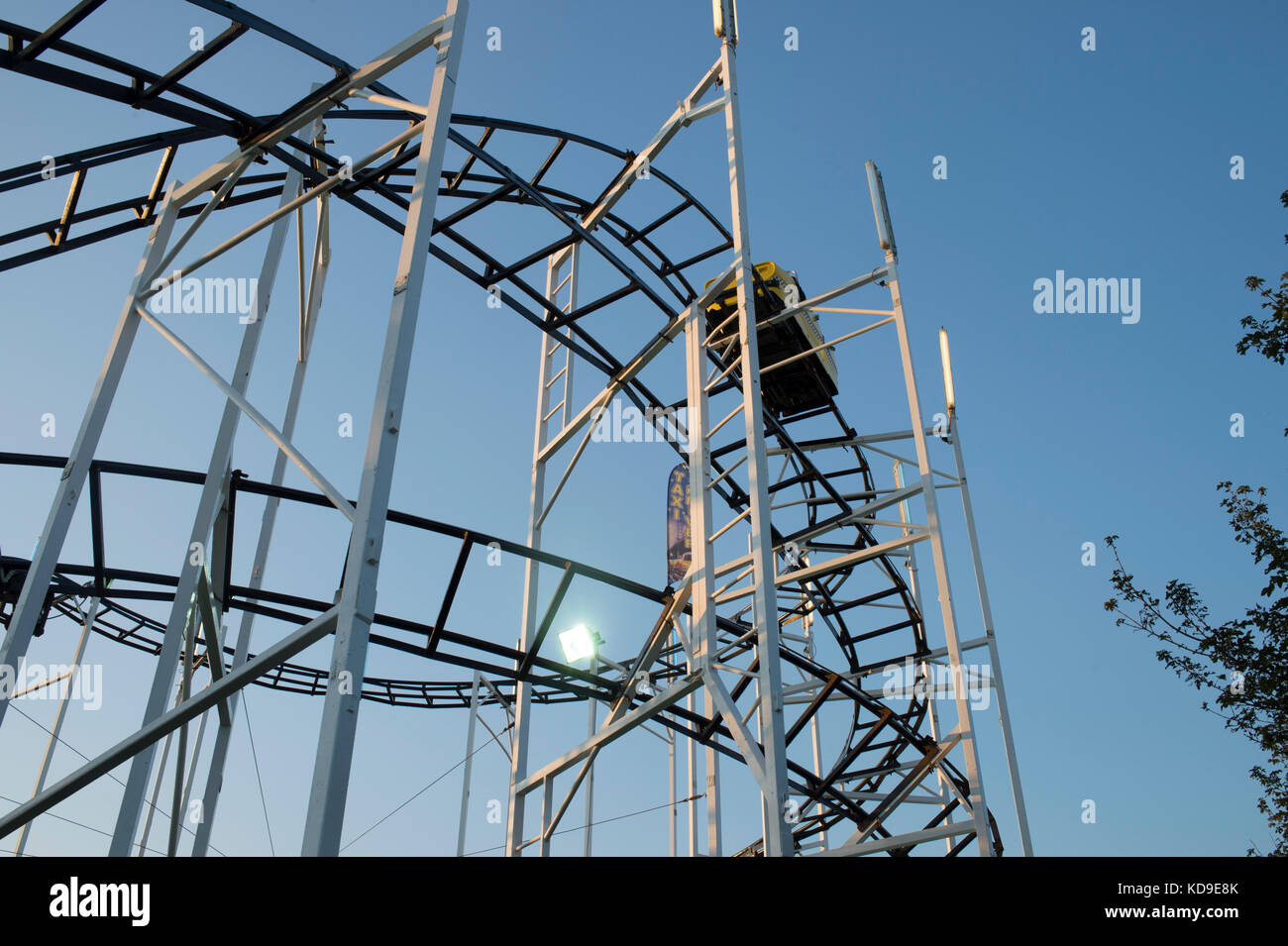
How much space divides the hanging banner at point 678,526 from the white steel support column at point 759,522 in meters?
2.75

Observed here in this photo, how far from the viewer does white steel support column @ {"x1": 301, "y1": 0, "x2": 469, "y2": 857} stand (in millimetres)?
4602

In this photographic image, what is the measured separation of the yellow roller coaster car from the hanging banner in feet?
10.3

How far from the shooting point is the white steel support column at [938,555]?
10.8 m

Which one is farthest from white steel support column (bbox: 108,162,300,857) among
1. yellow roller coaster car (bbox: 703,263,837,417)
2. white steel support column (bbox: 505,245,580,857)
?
yellow roller coaster car (bbox: 703,263,837,417)

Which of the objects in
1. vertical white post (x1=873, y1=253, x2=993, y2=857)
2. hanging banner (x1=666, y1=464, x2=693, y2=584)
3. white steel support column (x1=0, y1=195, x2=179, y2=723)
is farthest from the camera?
hanging banner (x1=666, y1=464, x2=693, y2=584)

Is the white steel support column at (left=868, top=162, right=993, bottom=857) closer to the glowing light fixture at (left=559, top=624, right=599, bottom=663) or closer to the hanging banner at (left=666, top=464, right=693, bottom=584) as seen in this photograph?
the hanging banner at (left=666, top=464, right=693, bottom=584)

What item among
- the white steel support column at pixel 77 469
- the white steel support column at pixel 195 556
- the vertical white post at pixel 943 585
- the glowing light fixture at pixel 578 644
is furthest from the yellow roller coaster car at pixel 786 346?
the white steel support column at pixel 77 469

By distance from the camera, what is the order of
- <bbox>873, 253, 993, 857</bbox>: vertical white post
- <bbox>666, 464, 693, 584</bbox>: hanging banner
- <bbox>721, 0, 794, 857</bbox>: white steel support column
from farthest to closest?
1. <bbox>666, 464, 693, 584</bbox>: hanging banner
2. <bbox>873, 253, 993, 857</bbox>: vertical white post
3. <bbox>721, 0, 794, 857</bbox>: white steel support column

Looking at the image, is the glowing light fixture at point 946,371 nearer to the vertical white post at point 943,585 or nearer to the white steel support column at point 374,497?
the vertical white post at point 943,585

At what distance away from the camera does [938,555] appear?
1202 centimetres

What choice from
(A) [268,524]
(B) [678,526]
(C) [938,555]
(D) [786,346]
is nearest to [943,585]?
(C) [938,555]
